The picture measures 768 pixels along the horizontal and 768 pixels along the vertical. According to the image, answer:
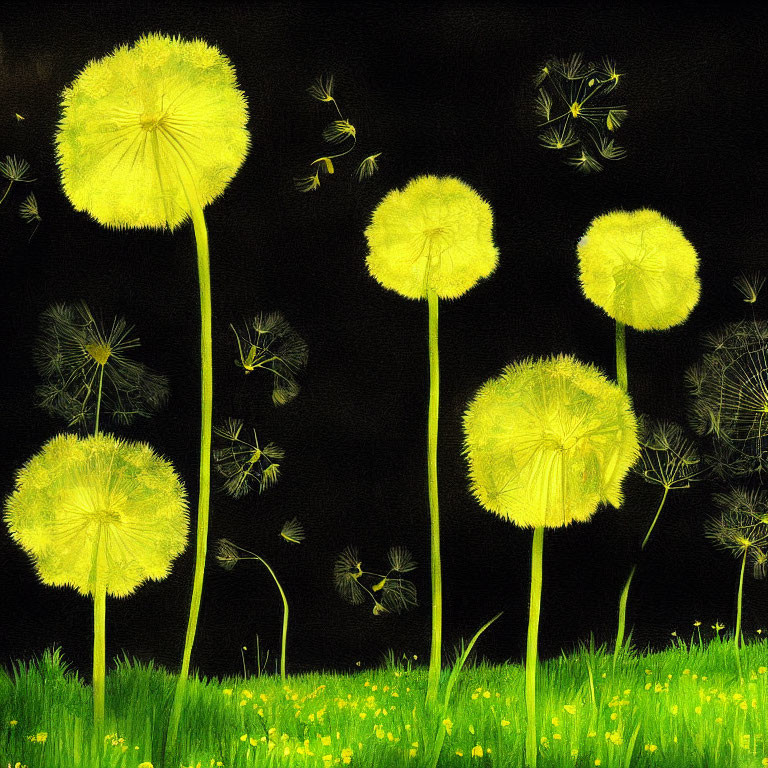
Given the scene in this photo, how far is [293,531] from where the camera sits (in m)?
2.28

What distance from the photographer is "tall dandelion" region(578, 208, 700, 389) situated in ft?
7.70

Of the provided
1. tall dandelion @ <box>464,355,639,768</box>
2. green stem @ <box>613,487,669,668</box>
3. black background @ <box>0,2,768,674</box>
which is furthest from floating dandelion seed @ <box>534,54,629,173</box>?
green stem @ <box>613,487,669,668</box>

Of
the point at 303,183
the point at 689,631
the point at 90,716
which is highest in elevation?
the point at 303,183

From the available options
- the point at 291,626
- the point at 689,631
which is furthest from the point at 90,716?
the point at 689,631

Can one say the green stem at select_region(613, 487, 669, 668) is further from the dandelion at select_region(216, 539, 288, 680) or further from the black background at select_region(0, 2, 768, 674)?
the dandelion at select_region(216, 539, 288, 680)

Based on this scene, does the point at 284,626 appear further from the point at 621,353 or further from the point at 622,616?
the point at 621,353

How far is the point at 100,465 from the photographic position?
194 cm

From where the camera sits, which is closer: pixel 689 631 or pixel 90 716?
pixel 90 716

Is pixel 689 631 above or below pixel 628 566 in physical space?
below

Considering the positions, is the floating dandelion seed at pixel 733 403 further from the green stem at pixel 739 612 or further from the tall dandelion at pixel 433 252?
the tall dandelion at pixel 433 252

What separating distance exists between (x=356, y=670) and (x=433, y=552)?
1.49 ft

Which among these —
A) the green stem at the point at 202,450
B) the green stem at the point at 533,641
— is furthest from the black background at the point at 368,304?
the green stem at the point at 533,641

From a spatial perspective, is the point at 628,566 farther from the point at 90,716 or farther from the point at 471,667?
the point at 90,716

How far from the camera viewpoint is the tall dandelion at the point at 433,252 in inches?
87.7
